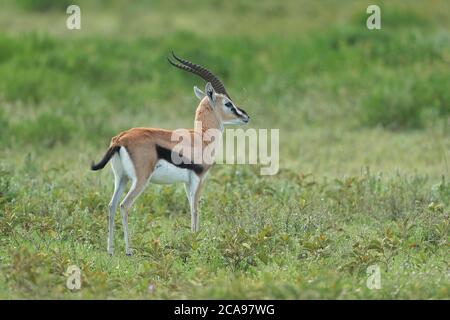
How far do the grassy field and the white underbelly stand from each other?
0.40 m

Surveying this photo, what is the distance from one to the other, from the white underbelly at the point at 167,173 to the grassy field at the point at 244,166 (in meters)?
0.40

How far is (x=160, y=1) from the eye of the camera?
19.6 metres

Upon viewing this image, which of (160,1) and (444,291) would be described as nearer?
(444,291)

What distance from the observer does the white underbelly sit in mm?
6770

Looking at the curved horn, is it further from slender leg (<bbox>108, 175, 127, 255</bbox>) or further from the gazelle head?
slender leg (<bbox>108, 175, 127, 255</bbox>)

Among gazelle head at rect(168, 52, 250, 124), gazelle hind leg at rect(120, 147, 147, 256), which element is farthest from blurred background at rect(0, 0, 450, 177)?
gazelle hind leg at rect(120, 147, 147, 256)

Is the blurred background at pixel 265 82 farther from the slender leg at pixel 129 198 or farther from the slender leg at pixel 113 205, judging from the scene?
the slender leg at pixel 129 198

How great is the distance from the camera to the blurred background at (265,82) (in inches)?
431

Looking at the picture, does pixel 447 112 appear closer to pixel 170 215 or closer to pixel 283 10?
pixel 170 215

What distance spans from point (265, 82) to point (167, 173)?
23.1ft

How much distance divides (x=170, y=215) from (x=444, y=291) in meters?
2.99

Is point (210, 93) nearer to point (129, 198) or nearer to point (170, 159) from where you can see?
point (170, 159)

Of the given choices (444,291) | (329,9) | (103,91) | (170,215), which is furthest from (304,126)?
(329,9)
